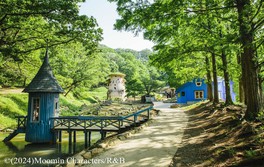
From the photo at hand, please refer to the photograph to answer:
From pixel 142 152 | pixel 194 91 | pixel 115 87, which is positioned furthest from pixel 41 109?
pixel 115 87

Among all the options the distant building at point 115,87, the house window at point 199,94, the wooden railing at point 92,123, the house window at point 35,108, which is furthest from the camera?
the distant building at point 115,87

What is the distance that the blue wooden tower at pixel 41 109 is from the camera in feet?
52.2

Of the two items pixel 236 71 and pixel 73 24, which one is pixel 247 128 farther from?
pixel 236 71

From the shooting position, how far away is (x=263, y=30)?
1099 centimetres

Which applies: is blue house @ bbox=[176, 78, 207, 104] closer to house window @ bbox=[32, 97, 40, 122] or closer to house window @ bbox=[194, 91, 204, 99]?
house window @ bbox=[194, 91, 204, 99]

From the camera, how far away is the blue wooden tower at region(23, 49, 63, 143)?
1591cm

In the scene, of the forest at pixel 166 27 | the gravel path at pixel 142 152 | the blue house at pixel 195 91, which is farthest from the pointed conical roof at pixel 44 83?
the blue house at pixel 195 91

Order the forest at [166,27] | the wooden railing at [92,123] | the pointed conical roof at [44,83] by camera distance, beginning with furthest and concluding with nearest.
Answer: the pointed conical roof at [44,83] < the wooden railing at [92,123] < the forest at [166,27]

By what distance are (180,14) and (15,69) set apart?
17875 millimetres

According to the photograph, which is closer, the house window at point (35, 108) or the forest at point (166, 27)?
the forest at point (166, 27)

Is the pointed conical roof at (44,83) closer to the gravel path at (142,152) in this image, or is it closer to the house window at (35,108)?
the house window at (35,108)

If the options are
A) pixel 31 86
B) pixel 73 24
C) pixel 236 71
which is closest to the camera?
pixel 73 24

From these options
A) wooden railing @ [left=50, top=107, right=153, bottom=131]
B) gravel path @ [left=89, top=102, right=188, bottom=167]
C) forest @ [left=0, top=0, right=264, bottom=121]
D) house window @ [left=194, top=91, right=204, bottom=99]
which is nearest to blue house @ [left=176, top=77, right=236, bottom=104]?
house window @ [left=194, top=91, right=204, bottom=99]

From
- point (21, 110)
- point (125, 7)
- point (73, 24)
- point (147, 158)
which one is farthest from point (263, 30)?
point (21, 110)
